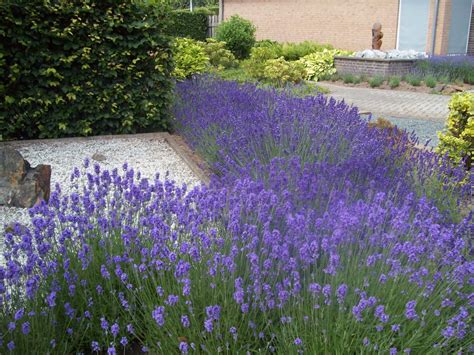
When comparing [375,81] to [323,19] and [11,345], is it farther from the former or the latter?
[11,345]

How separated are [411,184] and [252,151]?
58.4 inches

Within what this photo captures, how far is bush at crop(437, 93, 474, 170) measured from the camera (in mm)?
5379

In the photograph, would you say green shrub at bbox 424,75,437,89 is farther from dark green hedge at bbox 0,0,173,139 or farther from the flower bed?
the flower bed

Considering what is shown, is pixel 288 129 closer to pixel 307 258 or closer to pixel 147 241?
pixel 147 241

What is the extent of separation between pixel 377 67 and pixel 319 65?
1857 millimetres

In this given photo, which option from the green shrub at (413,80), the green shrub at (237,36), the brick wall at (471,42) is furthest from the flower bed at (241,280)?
the brick wall at (471,42)

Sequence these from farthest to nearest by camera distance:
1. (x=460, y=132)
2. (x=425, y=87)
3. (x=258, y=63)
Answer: (x=425, y=87) < (x=258, y=63) < (x=460, y=132)

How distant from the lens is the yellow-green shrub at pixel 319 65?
1586cm

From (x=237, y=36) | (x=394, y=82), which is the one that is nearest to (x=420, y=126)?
(x=394, y=82)

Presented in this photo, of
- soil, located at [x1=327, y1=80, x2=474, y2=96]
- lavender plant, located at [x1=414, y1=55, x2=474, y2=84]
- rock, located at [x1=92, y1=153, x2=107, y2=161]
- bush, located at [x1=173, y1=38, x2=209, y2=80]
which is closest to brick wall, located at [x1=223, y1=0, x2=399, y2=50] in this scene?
lavender plant, located at [x1=414, y1=55, x2=474, y2=84]

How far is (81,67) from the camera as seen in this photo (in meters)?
6.65

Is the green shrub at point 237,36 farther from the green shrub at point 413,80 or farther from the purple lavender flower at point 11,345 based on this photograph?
the purple lavender flower at point 11,345

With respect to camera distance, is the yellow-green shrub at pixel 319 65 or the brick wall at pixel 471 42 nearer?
the yellow-green shrub at pixel 319 65

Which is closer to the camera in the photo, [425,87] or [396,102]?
[396,102]
